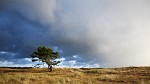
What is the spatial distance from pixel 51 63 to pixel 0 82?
1844 inches

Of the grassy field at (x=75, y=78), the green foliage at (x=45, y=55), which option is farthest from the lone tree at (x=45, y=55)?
the grassy field at (x=75, y=78)

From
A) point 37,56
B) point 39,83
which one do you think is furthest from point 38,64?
point 39,83

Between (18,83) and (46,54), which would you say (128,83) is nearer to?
(18,83)

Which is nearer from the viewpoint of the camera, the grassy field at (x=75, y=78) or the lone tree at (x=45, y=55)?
the grassy field at (x=75, y=78)

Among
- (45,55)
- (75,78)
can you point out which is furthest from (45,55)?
(75,78)

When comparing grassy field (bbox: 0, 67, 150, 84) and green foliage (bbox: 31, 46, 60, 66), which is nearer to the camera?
grassy field (bbox: 0, 67, 150, 84)

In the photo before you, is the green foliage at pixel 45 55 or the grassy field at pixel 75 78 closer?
the grassy field at pixel 75 78

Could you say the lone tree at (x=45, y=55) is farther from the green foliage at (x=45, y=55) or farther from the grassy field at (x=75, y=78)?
the grassy field at (x=75, y=78)

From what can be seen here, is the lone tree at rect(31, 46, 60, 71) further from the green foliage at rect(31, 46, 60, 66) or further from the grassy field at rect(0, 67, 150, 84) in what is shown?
the grassy field at rect(0, 67, 150, 84)

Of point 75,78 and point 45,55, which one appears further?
point 45,55

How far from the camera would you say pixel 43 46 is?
75.0m

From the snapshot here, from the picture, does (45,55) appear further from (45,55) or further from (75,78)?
(75,78)

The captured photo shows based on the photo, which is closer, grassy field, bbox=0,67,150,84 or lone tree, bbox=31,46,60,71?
grassy field, bbox=0,67,150,84

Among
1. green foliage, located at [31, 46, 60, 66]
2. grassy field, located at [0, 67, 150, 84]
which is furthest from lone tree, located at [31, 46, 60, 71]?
grassy field, located at [0, 67, 150, 84]
